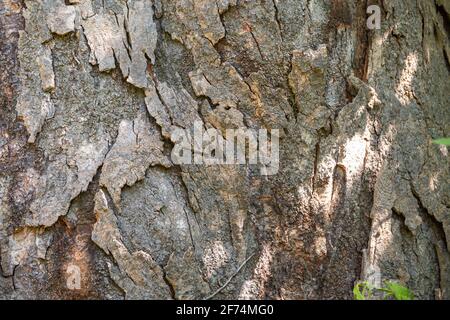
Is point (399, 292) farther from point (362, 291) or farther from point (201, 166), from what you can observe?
point (201, 166)

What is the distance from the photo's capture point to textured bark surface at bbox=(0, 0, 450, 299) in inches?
76.1

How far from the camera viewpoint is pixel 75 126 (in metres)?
1.99

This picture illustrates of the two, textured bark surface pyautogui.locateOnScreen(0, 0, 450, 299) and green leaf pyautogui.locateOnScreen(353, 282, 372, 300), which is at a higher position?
textured bark surface pyautogui.locateOnScreen(0, 0, 450, 299)

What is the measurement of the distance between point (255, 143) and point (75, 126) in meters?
0.61

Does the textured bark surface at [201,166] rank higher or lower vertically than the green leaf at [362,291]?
higher

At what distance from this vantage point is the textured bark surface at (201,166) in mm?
1934

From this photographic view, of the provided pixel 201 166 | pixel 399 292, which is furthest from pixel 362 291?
pixel 201 166

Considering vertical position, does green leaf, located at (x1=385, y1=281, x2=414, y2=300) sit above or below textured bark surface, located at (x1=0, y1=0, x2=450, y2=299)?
below

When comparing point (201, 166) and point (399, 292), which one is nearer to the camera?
point (399, 292)

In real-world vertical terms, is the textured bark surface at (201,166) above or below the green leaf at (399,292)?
above

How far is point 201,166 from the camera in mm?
2010
